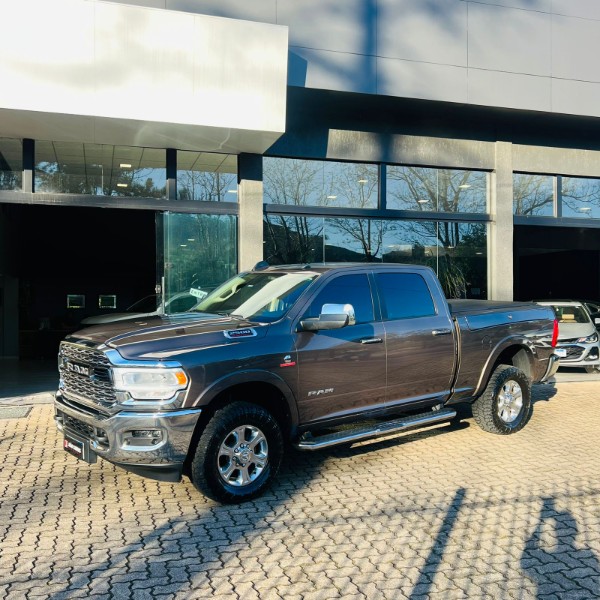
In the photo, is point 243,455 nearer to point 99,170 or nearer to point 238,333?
point 238,333

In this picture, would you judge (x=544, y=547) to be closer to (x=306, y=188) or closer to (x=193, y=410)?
(x=193, y=410)

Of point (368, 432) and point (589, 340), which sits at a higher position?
point (589, 340)

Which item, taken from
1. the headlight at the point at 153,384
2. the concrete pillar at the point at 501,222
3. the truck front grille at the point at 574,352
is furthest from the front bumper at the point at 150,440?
the concrete pillar at the point at 501,222

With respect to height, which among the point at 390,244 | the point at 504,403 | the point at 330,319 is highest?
the point at 390,244

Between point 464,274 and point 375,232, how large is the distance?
2271 mm

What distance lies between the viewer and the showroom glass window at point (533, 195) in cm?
1358

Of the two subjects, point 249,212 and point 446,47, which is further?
point 249,212

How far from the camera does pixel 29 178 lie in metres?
10.3

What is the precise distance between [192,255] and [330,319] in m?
6.24

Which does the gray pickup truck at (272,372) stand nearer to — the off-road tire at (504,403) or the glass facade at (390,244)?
the off-road tire at (504,403)

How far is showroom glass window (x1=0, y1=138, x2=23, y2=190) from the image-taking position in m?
10.3

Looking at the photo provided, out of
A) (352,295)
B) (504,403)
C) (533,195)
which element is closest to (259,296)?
(352,295)

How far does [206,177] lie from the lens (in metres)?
11.3

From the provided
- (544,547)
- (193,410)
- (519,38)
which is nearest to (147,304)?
(519,38)
